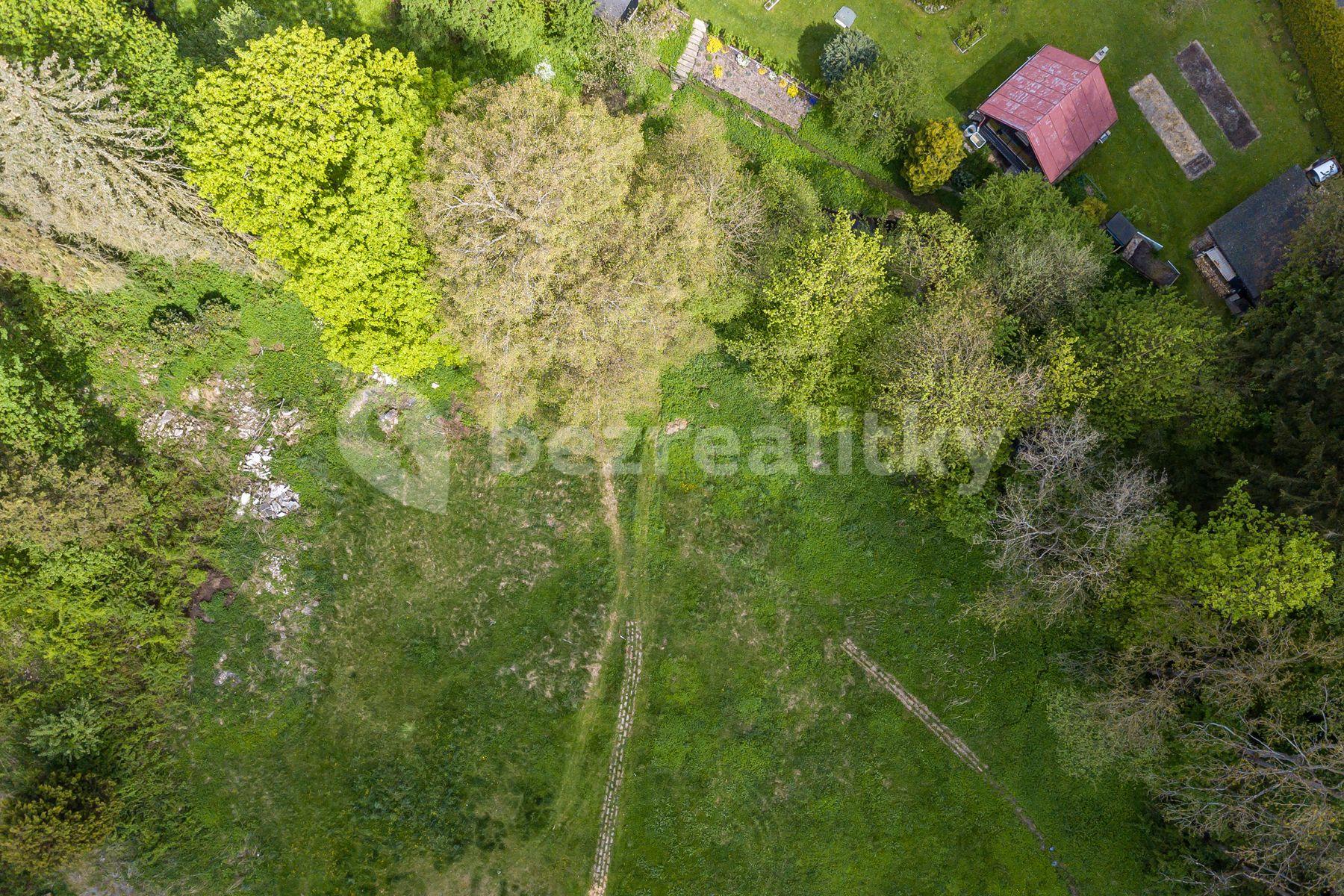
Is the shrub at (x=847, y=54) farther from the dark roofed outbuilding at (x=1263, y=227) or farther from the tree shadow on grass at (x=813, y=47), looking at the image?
the dark roofed outbuilding at (x=1263, y=227)

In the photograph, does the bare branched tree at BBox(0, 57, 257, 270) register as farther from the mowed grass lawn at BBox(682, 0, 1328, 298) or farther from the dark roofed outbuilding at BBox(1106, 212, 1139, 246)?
the dark roofed outbuilding at BBox(1106, 212, 1139, 246)

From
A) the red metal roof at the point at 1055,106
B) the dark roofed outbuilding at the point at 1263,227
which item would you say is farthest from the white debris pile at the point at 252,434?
the dark roofed outbuilding at the point at 1263,227

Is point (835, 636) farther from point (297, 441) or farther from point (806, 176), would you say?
point (297, 441)

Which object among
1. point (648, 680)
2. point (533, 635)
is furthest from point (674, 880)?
point (533, 635)

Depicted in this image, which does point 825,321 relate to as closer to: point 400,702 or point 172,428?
point 400,702

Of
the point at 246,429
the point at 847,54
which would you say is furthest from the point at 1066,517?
the point at 246,429

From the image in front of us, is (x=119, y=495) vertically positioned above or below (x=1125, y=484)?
below
